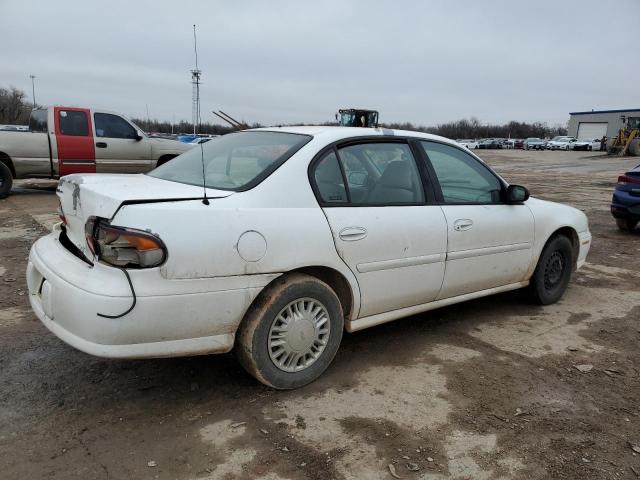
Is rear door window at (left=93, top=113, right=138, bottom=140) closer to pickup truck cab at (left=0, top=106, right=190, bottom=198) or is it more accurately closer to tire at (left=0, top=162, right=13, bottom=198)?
pickup truck cab at (left=0, top=106, right=190, bottom=198)

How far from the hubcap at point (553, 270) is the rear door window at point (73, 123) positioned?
31.5 feet

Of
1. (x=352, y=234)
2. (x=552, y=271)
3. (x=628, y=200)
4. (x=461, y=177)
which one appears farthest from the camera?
(x=628, y=200)

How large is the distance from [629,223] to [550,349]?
6.10 meters

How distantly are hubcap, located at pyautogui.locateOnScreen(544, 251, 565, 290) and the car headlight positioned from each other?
3.51 meters

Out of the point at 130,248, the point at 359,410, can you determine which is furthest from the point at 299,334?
the point at 130,248

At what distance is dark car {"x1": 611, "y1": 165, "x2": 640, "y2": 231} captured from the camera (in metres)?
8.33

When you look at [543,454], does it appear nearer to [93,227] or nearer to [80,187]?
[93,227]

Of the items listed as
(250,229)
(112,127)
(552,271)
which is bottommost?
(552,271)

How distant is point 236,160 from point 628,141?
42107mm

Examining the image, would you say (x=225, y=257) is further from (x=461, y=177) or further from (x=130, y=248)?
(x=461, y=177)

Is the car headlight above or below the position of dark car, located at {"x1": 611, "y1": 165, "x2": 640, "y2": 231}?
above

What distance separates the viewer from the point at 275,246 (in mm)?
2805

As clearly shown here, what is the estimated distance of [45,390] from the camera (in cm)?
304

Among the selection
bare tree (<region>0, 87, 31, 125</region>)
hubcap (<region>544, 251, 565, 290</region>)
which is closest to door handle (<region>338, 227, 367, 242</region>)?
hubcap (<region>544, 251, 565, 290</region>)
